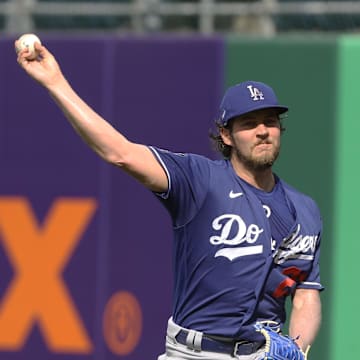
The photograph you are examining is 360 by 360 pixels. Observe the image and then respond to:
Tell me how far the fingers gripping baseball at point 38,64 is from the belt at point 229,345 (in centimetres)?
118

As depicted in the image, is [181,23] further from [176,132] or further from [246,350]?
[246,350]

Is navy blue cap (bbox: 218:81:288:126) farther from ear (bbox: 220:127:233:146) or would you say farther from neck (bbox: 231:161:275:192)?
neck (bbox: 231:161:275:192)

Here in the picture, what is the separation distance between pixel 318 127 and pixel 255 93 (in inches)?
81.0

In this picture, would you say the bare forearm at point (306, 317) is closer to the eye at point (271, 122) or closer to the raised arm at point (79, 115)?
the eye at point (271, 122)

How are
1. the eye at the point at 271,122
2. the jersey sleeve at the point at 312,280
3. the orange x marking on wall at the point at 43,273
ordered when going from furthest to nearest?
the orange x marking on wall at the point at 43,273
the jersey sleeve at the point at 312,280
the eye at the point at 271,122

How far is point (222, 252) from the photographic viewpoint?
15.9 feet

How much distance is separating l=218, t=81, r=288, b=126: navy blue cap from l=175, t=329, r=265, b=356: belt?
853 mm

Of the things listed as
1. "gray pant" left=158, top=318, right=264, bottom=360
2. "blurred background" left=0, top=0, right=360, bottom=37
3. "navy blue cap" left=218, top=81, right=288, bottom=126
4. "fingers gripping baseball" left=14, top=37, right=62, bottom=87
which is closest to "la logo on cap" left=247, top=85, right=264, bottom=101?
"navy blue cap" left=218, top=81, right=288, bottom=126

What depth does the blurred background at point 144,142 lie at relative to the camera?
22.4 ft

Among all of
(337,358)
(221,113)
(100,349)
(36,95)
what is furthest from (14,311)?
(221,113)

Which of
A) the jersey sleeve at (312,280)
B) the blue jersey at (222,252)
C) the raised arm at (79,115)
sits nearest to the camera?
the raised arm at (79,115)

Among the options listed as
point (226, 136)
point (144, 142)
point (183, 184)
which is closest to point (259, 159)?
point (226, 136)

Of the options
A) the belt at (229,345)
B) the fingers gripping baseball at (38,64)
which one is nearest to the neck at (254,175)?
the belt at (229,345)

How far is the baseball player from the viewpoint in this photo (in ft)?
15.8
